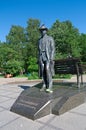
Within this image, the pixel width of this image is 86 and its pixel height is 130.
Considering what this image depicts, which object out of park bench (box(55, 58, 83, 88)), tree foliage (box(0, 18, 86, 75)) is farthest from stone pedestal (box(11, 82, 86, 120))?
tree foliage (box(0, 18, 86, 75))

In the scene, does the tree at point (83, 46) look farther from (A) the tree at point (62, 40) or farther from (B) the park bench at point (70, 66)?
(B) the park bench at point (70, 66)

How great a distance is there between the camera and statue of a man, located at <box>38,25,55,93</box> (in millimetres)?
5992

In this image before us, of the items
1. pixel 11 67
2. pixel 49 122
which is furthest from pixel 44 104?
pixel 11 67

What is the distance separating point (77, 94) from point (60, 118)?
116 cm

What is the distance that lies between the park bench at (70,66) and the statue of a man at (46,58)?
1104mm

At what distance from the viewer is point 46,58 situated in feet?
19.7

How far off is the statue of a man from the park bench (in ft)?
3.62

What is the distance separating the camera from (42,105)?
15.6ft

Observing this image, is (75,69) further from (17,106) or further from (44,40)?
(17,106)

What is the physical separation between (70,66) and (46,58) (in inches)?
58.1

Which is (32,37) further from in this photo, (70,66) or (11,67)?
(70,66)

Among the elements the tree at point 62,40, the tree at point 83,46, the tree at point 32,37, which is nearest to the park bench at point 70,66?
the tree at point 62,40

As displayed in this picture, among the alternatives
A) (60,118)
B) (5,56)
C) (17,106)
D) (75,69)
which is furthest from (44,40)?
(5,56)

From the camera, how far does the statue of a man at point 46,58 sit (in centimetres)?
599
